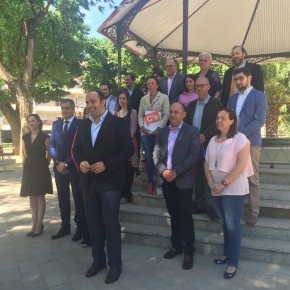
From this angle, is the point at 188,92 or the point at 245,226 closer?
the point at 245,226

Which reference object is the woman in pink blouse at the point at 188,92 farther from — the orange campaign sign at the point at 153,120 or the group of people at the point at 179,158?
the orange campaign sign at the point at 153,120

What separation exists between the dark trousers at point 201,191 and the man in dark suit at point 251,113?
0.68 metres

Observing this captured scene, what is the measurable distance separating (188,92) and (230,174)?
6.51 ft

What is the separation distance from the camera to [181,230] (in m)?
4.45

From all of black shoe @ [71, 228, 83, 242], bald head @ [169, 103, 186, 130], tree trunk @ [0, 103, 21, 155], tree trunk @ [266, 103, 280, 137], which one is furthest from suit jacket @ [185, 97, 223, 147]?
tree trunk @ [0, 103, 21, 155]

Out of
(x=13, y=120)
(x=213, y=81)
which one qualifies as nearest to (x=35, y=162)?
(x=213, y=81)

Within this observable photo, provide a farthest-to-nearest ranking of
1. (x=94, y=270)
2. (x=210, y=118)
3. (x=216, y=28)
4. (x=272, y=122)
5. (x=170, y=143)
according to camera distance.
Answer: (x=272, y=122) → (x=216, y=28) → (x=210, y=118) → (x=170, y=143) → (x=94, y=270)

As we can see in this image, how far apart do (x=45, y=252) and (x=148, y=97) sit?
291 centimetres

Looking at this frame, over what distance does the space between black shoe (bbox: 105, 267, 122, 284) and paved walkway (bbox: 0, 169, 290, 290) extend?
5 centimetres

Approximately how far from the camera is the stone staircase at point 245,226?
442cm

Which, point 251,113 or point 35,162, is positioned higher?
point 251,113

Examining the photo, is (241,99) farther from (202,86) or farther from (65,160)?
(65,160)

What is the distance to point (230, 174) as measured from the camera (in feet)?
12.4

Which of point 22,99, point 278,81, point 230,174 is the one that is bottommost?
point 230,174
